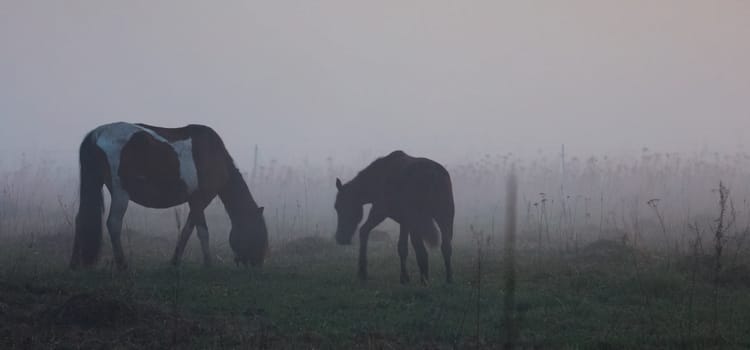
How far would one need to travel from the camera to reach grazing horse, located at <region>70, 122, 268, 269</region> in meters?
9.65

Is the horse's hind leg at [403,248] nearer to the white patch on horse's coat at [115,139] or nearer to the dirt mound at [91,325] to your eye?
the dirt mound at [91,325]

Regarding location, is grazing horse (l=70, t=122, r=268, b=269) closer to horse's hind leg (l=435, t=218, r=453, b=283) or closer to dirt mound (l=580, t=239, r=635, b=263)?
horse's hind leg (l=435, t=218, r=453, b=283)

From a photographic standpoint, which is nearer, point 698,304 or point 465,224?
point 698,304

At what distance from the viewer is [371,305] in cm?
745

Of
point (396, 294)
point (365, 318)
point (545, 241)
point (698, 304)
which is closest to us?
point (365, 318)

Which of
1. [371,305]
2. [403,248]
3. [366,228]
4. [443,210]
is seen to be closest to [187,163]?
[366,228]

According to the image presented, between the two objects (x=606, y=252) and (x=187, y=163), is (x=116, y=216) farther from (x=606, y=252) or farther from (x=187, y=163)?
(x=606, y=252)

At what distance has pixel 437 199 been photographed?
30.3ft

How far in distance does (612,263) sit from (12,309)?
8.59 metres

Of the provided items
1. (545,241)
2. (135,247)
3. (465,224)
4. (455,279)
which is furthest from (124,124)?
(465,224)

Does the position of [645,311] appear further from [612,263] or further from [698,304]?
[612,263]

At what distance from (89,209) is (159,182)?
1.15 meters

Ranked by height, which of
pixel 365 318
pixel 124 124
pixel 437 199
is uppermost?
pixel 124 124

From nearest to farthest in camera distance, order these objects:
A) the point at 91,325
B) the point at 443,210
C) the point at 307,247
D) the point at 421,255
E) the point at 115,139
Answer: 1. the point at 91,325
2. the point at 421,255
3. the point at 443,210
4. the point at 115,139
5. the point at 307,247
